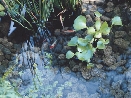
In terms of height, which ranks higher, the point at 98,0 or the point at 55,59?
the point at 98,0

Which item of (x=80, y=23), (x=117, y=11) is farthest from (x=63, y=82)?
(x=117, y=11)

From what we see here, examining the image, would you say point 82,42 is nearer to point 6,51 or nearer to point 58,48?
point 58,48

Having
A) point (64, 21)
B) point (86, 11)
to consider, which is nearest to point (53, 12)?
point (64, 21)

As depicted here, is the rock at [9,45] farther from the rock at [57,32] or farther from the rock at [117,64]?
the rock at [117,64]

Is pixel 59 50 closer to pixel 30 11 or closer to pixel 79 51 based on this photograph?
pixel 79 51

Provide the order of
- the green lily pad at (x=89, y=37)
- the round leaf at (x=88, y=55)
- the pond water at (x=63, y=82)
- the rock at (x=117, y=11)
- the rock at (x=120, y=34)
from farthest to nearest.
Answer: the rock at (x=117, y=11) → the rock at (x=120, y=34) → the green lily pad at (x=89, y=37) → the round leaf at (x=88, y=55) → the pond water at (x=63, y=82)

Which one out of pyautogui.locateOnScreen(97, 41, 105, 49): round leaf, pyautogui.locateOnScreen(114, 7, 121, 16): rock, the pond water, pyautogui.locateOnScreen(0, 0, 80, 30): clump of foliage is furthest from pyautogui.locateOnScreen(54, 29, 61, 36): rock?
pyautogui.locateOnScreen(114, 7, 121, 16): rock

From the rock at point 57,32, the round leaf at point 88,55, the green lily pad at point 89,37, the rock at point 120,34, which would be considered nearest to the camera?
the round leaf at point 88,55

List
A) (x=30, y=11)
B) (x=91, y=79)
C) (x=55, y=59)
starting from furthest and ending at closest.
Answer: (x=30, y=11) → (x=55, y=59) → (x=91, y=79)

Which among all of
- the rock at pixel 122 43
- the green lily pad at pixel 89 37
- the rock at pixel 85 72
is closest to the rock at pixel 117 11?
the rock at pixel 122 43

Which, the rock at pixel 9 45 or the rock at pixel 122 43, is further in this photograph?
the rock at pixel 9 45

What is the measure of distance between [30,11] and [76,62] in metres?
0.62

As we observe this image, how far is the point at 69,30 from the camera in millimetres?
2301

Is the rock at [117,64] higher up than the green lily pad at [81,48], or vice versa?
the green lily pad at [81,48]
